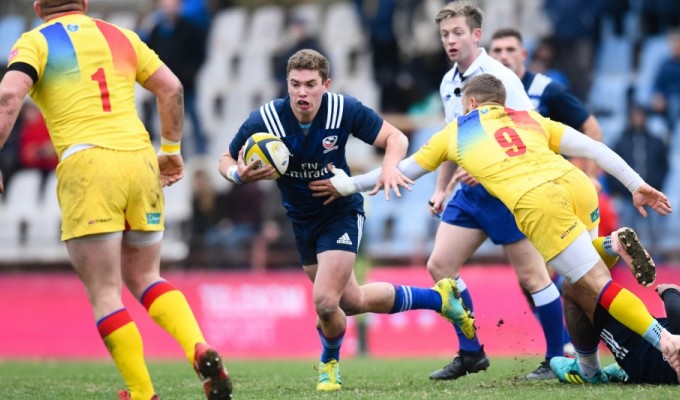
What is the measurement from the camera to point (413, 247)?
585 inches

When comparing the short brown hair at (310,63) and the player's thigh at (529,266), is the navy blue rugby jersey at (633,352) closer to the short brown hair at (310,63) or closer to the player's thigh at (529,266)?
the player's thigh at (529,266)

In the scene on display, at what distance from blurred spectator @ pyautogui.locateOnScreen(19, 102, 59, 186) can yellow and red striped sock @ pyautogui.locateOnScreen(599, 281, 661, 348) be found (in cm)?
1227

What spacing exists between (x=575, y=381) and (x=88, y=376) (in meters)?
4.25

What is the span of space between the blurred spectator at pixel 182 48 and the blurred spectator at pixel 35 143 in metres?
2.14

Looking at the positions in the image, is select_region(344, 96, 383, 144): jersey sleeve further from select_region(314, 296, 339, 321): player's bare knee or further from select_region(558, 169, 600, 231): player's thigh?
select_region(558, 169, 600, 231): player's thigh

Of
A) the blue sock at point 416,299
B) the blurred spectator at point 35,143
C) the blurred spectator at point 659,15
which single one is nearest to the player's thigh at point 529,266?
the blue sock at point 416,299

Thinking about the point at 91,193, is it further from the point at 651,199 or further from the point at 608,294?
the point at 651,199

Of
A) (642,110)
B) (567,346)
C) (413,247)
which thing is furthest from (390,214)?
(567,346)

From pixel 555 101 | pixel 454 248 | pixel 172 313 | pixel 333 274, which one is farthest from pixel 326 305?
pixel 555 101

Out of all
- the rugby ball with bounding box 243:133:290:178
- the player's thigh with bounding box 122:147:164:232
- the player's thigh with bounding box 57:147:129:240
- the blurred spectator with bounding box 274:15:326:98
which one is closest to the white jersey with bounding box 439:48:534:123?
the rugby ball with bounding box 243:133:290:178

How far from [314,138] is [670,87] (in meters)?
9.28

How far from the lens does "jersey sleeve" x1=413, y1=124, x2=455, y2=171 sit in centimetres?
746

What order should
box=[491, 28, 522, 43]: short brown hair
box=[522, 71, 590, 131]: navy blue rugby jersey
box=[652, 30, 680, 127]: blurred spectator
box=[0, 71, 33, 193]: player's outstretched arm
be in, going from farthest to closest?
box=[652, 30, 680, 127]: blurred spectator, box=[491, 28, 522, 43]: short brown hair, box=[522, 71, 590, 131]: navy blue rugby jersey, box=[0, 71, 33, 193]: player's outstretched arm

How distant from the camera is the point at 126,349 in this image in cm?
634
